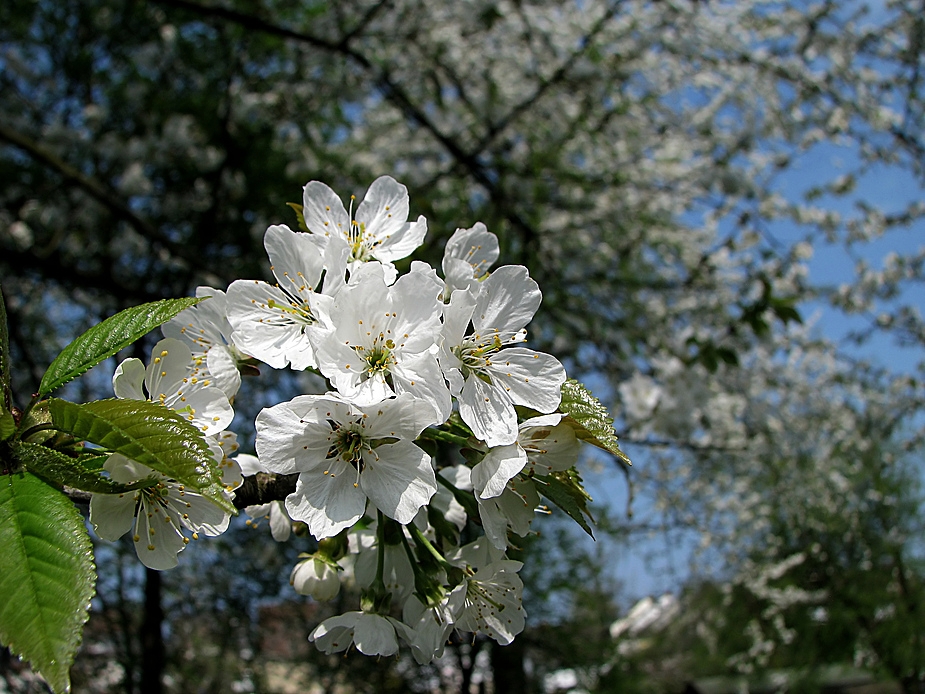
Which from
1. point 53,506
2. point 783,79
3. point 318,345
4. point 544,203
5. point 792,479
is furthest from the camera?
point 792,479

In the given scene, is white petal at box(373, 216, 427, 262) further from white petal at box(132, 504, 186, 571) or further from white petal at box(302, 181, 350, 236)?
white petal at box(132, 504, 186, 571)

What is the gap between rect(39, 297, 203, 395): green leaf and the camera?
851mm

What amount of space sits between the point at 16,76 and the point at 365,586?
633 centimetres

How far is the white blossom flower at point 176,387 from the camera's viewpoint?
939mm

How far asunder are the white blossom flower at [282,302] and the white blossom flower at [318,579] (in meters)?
0.33

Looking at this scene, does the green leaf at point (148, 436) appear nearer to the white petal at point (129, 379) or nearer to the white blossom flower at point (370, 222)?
the white petal at point (129, 379)

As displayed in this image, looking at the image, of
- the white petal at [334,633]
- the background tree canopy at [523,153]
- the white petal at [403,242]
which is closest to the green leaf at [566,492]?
the white petal at [334,633]

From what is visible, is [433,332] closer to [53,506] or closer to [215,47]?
[53,506]

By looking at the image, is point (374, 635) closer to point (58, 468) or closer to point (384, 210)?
Result: point (58, 468)

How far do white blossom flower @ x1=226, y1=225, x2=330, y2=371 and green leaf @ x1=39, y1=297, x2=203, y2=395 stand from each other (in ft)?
0.42

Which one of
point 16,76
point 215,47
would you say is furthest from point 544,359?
point 16,76

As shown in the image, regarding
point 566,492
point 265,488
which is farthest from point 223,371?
point 566,492

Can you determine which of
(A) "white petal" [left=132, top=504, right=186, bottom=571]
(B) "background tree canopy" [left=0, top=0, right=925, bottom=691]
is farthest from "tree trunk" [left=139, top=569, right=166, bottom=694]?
(A) "white petal" [left=132, top=504, right=186, bottom=571]

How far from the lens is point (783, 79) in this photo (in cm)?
541
